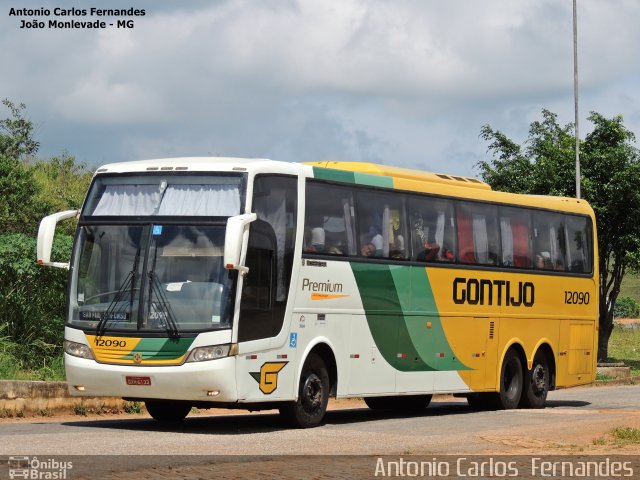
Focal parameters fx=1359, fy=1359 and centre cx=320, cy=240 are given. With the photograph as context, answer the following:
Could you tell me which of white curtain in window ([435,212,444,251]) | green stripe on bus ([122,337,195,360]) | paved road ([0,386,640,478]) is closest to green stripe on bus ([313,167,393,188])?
white curtain in window ([435,212,444,251])

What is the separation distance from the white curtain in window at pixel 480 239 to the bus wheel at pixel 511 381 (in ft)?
6.68

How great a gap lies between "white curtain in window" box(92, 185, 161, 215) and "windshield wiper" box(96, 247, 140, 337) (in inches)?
26.4

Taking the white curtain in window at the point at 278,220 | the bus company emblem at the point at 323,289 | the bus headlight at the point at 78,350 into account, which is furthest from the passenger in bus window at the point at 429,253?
the bus headlight at the point at 78,350

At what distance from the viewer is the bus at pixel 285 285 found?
54.0 ft

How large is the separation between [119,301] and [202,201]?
5.27 feet

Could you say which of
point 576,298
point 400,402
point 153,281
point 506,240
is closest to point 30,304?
point 400,402

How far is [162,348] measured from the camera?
16406mm

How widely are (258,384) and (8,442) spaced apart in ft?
11.4

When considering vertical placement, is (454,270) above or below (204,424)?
above

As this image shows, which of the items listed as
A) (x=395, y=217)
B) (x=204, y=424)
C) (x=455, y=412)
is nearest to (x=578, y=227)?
(x=455, y=412)

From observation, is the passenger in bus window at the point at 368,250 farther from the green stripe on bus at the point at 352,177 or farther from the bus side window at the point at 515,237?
the bus side window at the point at 515,237

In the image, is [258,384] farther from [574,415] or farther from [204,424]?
[574,415]

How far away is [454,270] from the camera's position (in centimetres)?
2144

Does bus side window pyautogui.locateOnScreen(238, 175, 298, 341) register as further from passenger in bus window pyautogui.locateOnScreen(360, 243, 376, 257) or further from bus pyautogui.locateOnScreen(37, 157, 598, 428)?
passenger in bus window pyautogui.locateOnScreen(360, 243, 376, 257)
